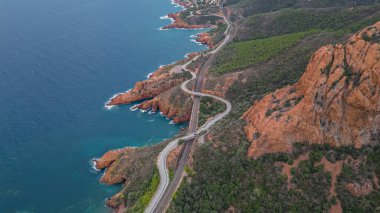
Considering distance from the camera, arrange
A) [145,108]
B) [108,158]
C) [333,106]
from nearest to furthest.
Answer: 1. [333,106]
2. [108,158]
3. [145,108]

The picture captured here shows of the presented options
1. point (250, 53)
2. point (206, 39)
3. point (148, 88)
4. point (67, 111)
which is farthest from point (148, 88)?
point (206, 39)

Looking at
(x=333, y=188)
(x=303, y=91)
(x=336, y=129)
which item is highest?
(x=303, y=91)

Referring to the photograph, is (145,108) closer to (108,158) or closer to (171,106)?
(171,106)

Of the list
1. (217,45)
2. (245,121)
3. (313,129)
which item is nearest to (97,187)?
(245,121)

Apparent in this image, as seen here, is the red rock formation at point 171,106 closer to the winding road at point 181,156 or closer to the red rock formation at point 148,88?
the winding road at point 181,156

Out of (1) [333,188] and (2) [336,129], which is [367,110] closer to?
(2) [336,129]
